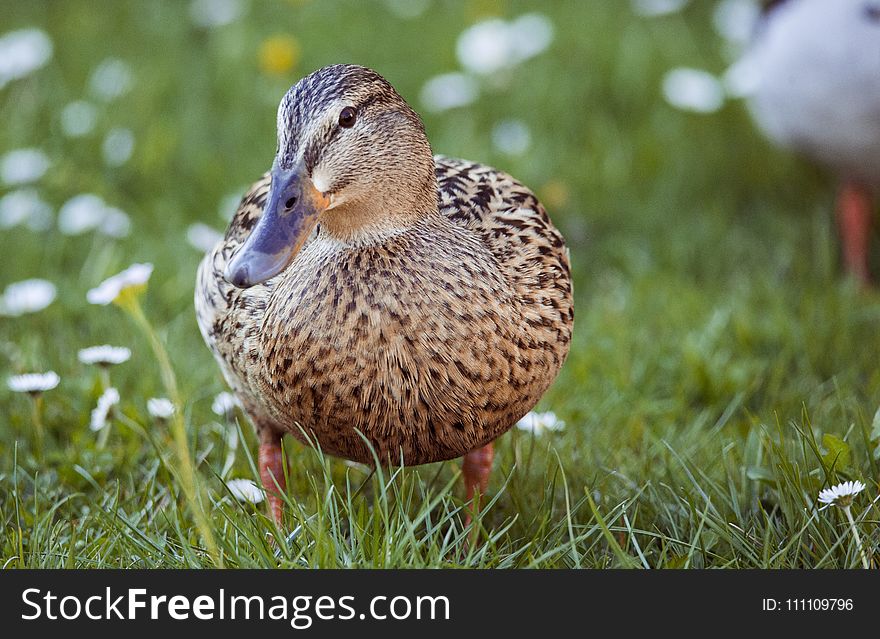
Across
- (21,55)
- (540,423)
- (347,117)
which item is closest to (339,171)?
(347,117)

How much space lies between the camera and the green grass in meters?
2.49

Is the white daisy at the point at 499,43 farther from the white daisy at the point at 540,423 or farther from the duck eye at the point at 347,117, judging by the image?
the duck eye at the point at 347,117

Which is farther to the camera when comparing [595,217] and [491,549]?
[595,217]

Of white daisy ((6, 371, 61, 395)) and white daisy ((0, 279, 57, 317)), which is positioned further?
white daisy ((0, 279, 57, 317))

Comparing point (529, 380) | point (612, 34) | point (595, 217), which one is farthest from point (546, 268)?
point (612, 34)

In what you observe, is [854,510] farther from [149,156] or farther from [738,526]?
[149,156]

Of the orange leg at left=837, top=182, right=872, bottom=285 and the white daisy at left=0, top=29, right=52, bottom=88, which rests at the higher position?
the white daisy at left=0, top=29, right=52, bottom=88

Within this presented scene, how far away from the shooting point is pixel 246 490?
2660 mm

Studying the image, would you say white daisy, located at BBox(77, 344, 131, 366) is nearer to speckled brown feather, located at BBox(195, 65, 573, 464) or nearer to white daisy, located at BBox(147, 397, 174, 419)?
white daisy, located at BBox(147, 397, 174, 419)

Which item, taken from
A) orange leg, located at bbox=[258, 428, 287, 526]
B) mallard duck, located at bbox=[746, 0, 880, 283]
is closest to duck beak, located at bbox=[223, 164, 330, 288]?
orange leg, located at bbox=[258, 428, 287, 526]

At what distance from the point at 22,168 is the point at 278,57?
1.21 meters

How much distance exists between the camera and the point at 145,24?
6.27 m

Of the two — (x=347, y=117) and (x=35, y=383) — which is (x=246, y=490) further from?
(x=347, y=117)

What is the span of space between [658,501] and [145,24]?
4.65 metres
